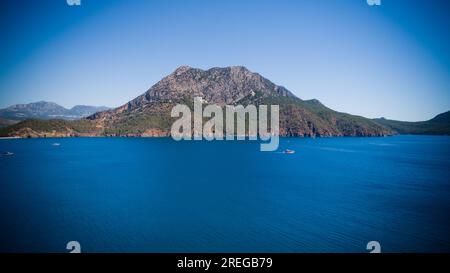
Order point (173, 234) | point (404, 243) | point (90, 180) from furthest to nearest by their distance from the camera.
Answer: point (90, 180) < point (173, 234) < point (404, 243)

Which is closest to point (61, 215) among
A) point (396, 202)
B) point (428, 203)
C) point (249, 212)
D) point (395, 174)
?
point (249, 212)

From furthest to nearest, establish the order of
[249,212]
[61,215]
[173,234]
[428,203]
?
[428,203], [249,212], [61,215], [173,234]

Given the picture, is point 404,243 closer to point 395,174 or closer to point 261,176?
point 261,176
